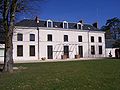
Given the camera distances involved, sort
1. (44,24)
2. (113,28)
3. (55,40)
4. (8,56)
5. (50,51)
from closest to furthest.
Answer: (8,56) < (50,51) < (55,40) < (44,24) < (113,28)

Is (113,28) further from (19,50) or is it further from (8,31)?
(8,31)

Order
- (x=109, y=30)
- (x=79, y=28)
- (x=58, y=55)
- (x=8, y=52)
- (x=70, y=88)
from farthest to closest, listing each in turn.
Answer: (x=109, y=30) < (x=79, y=28) < (x=58, y=55) < (x=8, y=52) < (x=70, y=88)

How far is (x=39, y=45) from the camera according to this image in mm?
47531

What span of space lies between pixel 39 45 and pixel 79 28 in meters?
11.2

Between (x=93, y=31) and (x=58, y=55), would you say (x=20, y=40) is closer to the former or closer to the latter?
(x=58, y=55)

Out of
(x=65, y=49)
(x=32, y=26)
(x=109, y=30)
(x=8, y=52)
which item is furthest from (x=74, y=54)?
(x=109, y=30)

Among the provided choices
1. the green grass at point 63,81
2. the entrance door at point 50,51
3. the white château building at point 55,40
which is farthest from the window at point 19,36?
the green grass at point 63,81

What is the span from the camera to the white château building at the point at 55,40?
153 ft

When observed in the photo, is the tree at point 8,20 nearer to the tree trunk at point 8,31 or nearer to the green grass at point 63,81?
the tree trunk at point 8,31

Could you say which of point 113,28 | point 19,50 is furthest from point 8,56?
point 113,28

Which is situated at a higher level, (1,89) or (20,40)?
(20,40)

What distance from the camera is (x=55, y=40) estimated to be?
163 feet

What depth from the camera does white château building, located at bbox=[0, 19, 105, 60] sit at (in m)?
46.5

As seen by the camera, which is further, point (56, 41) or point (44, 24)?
point (44, 24)
